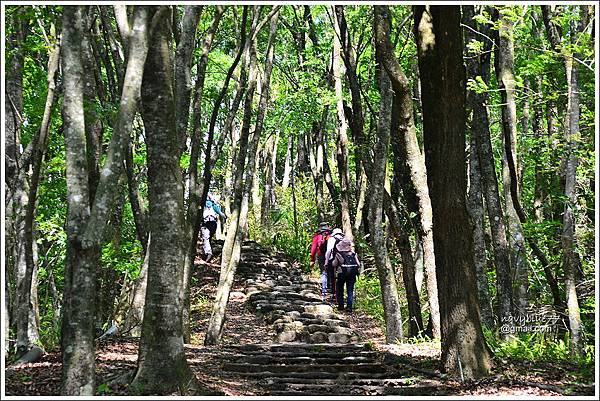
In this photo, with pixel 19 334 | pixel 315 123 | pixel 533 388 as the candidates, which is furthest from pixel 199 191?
pixel 315 123

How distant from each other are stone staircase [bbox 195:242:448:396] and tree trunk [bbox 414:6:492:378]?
70 cm

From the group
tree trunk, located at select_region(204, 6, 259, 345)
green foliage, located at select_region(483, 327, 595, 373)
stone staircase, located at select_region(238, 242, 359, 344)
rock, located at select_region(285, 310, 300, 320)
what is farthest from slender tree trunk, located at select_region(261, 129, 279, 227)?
green foliage, located at select_region(483, 327, 595, 373)

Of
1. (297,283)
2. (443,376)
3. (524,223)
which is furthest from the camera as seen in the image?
(297,283)

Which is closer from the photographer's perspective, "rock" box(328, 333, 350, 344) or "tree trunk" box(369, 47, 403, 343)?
"tree trunk" box(369, 47, 403, 343)

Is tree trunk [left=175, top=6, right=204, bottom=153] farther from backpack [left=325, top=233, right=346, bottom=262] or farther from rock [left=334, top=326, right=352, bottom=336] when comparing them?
backpack [left=325, top=233, right=346, bottom=262]

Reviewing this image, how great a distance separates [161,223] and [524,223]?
27.2 ft

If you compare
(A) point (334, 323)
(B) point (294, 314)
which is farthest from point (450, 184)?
(B) point (294, 314)

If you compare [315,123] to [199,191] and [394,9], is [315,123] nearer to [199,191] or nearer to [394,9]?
[394,9]

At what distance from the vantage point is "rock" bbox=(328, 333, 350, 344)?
12.5m

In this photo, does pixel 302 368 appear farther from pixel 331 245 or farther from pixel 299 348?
pixel 331 245

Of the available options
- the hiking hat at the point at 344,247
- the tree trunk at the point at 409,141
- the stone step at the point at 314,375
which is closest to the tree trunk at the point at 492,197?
the tree trunk at the point at 409,141

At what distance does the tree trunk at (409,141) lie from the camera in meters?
9.33

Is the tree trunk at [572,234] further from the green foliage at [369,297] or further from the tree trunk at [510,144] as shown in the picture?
the green foliage at [369,297]

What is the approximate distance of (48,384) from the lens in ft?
23.0
